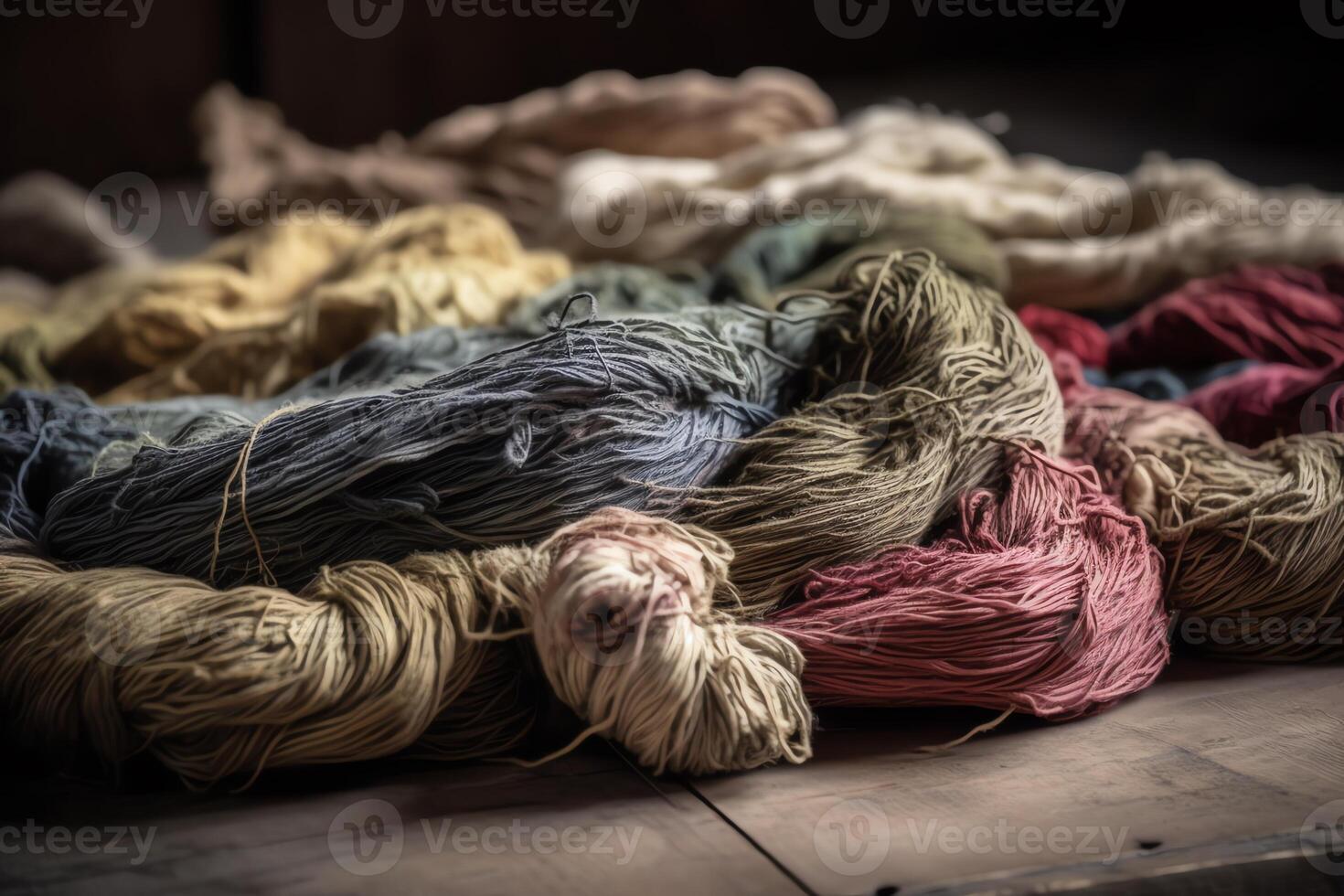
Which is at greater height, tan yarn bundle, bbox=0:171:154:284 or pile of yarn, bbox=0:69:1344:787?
tan yarn bundle, bbox=0:171:154:284

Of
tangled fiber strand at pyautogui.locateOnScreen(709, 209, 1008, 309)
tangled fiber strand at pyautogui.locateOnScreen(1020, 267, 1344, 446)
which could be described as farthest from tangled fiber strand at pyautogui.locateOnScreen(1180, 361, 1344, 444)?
tangled fiber strand at pyautogui.locateOnScreen(709, 209, 1008, 309)

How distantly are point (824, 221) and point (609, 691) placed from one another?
98 centimetres

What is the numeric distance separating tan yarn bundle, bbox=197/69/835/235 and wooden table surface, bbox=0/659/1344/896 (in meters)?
1.39

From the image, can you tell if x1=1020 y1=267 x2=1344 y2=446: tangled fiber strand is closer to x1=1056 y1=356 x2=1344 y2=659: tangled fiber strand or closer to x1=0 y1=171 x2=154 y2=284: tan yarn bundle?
x1=1056 y1=356 x2=1344 y2=659: tangled fiber strand

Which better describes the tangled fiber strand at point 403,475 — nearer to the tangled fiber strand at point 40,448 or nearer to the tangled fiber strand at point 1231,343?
the tangled fiber strand at point 40,448

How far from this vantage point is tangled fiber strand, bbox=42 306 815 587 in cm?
101

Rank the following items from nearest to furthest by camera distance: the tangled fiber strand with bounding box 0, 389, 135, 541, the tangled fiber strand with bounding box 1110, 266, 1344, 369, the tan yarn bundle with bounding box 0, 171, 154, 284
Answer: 1. the tangled fiber strand with bounding box 0, 389, 135, 541
2. the tangled fiber strand with bounding box 1110, 266, 1344, 369
3. the tan yarn bundle with bounding box 0, 171, 154, 284

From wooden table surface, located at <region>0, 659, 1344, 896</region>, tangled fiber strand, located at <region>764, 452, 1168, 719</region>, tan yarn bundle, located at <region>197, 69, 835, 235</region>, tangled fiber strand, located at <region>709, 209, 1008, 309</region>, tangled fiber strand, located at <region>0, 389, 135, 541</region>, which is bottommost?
wooden table surface, located at <region>0, 659, 1344, 896</region>

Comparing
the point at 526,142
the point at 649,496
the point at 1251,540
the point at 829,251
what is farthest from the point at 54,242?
the point at 1251,540

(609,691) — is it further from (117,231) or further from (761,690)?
(117,231)

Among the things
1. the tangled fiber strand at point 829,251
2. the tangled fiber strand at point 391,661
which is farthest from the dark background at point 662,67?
the tangled fiber strand at point 391,661

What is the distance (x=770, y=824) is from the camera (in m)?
0.86

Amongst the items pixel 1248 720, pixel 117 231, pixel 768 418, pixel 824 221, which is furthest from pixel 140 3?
pixel 1248 720

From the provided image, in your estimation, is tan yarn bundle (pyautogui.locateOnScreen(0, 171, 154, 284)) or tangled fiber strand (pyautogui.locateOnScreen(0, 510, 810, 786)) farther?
tan yarn bundle (pyautogui.locateOnScreen(0, 171, 154, 284))
